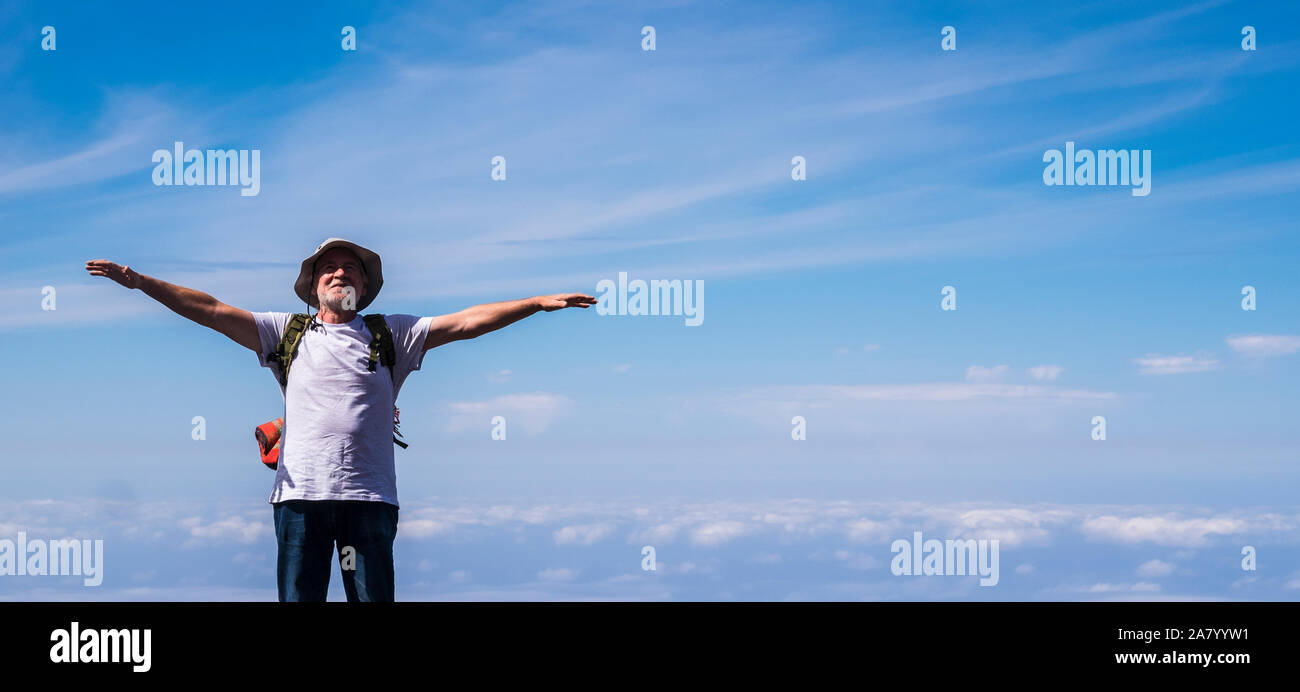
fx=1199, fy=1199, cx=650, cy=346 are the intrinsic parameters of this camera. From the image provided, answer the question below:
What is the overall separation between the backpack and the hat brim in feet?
0.82

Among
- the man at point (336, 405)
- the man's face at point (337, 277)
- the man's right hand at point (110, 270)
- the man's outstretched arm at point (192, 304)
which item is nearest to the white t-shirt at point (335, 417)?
the man at point (336, 405)

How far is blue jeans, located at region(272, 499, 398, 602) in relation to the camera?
1005 cm

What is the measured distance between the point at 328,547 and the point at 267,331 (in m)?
2.02

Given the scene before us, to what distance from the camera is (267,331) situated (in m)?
10.6

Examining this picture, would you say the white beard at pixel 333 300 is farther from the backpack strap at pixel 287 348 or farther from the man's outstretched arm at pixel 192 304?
the man's outstretched arm at pixel 192 304

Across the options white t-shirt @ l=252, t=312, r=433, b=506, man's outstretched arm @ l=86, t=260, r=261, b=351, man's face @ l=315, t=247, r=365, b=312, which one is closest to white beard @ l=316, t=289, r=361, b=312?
man's face @ l=315, t=247, r=365, b=312

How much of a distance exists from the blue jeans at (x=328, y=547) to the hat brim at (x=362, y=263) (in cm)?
189

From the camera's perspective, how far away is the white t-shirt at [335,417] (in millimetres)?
10117

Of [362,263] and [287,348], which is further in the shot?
[362,263]

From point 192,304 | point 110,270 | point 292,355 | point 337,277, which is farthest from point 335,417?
point 110,270

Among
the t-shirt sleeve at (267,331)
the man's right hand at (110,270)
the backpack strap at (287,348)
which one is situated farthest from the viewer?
the t-shirt sleeve at (267,331)

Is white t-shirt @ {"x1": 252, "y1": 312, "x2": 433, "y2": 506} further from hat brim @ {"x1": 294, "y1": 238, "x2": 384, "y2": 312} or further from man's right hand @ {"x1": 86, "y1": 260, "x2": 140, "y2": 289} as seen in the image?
man's right hand @ {"x1": 86, "y1": 260, "x2": 140, "y2": 289}

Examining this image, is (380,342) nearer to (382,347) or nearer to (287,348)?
(382,347)
